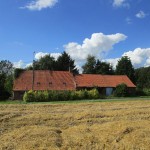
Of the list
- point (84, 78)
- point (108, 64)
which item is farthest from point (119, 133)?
point (108, 64)

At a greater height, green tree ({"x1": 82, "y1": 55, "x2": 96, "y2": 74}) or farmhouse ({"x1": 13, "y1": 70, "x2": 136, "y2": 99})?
green tree ({"x1": 82, "y1": 55, "x2": 96, "y2": 74})

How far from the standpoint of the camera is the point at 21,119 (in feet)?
58.6

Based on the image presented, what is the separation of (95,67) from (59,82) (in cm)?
3306

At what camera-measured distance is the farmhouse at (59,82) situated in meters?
55.2

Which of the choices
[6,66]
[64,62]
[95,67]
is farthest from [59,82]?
[6,66]

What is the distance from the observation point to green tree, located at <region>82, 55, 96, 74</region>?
89438mm

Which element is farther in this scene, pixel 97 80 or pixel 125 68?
pixel 125 68

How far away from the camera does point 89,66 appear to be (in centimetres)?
9069

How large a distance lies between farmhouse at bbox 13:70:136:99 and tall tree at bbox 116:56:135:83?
689 inches

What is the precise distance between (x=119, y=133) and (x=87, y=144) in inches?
73.0

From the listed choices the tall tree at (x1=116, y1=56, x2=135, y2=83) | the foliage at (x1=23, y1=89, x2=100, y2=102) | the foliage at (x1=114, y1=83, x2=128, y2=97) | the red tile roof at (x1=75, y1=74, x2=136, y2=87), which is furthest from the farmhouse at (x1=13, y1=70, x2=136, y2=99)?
the tall tree at (x1=116, y1=56, x2=135, y2=83)

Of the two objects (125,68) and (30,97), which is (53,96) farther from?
(125,68)

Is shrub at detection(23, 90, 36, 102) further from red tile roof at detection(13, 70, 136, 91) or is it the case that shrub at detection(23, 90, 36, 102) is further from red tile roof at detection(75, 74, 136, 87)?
red tile roof at detection(75, 74, 136, 87)

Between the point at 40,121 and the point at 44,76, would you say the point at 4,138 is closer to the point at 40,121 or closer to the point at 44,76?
the point at 40,121
